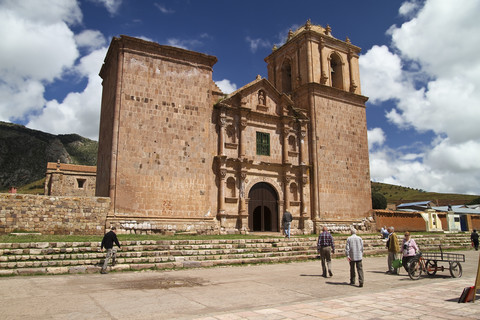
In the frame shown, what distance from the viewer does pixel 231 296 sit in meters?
7.00

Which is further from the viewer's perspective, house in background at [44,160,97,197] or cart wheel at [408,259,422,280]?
house in background at [44,160,97,197]

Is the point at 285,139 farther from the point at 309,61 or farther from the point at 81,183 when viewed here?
the point at 81,183

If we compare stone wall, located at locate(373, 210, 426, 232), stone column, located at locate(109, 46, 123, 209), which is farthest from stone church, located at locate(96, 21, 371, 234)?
stone wall, located at locate(373, 210, 426, 232)

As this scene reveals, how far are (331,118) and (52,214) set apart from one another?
1730 cm

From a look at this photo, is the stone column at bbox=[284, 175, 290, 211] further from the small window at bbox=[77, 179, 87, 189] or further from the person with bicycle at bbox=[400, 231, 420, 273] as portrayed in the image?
the small window at bbox=[77, 179, 87, 189]

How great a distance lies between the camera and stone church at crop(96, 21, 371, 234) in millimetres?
17094

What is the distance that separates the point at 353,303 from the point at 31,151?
76357mm

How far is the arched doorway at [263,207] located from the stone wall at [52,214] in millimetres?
8221

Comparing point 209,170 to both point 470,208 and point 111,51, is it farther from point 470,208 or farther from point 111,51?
point 470,208

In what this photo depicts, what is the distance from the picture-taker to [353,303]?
628 centimetres

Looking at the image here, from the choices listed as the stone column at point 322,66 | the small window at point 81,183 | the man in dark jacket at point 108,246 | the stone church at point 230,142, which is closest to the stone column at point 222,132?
the stone church at point 230,142

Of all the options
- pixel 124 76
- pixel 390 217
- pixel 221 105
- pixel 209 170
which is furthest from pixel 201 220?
pixel 390 217

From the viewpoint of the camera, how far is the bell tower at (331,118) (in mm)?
22344

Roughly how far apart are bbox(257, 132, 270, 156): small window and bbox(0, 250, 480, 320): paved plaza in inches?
447
